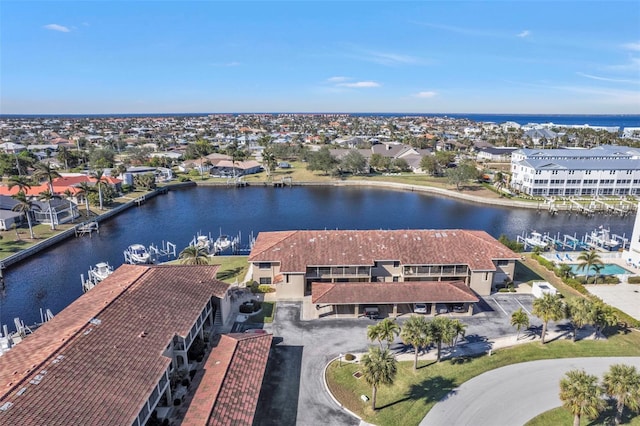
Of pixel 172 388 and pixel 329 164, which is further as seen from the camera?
pixel 329 164

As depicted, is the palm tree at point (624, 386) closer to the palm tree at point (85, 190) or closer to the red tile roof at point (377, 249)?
the red tile roof at point (377, 249)

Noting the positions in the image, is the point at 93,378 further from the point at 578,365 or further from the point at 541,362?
the point at 578,365

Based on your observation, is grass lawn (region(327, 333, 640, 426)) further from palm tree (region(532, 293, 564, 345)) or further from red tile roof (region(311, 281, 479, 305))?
red tile roof (region(311, 281, 479, 305))

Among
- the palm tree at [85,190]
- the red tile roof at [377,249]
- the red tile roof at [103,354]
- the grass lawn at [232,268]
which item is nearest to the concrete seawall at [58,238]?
the palm tree at [85,190]

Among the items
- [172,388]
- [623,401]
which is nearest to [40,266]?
[172,388]

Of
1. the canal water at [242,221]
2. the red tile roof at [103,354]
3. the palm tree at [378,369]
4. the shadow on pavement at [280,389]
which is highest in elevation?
the red tile roof at [103,354]

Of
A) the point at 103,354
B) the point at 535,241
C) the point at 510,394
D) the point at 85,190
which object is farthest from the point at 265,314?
the point at 85,190

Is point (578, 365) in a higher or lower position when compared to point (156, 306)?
lower
